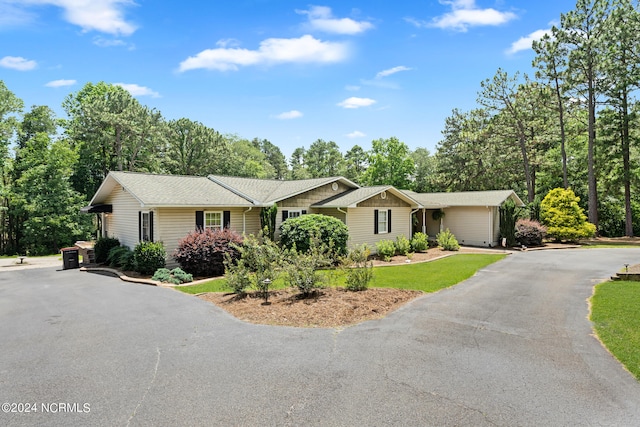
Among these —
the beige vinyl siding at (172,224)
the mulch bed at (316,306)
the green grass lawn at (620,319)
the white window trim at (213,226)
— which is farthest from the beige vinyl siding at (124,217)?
the green grass lawn at (620,319)

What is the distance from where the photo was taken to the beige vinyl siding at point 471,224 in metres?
24.5

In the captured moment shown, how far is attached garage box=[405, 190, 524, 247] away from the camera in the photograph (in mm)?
24484

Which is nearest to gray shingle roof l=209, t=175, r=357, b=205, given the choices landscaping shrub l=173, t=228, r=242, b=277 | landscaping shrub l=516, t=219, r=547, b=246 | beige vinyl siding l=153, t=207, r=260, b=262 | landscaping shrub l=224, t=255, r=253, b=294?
beige vinyl siding l=153, t=207, r=260, b=262

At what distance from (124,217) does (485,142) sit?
36.2 metres

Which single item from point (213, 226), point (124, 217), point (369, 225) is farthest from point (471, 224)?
point (124, 217)

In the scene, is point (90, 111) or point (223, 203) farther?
point (90, 111)

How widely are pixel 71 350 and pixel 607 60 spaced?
123ft

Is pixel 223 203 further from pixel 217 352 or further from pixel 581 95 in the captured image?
pixel 581 95

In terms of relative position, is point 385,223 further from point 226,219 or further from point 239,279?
point 239,279

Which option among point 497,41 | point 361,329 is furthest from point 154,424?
point 497,41

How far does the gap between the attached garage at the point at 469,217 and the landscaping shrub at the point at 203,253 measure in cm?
1398

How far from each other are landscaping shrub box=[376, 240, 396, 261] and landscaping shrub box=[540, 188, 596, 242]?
14.5 metres

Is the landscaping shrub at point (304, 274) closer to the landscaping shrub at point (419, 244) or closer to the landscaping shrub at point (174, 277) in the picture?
the landscaping shrub at point (174, 277)

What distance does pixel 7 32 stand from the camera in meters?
14.0
